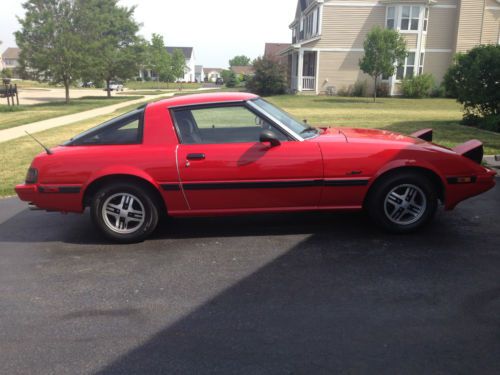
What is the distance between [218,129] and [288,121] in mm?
816

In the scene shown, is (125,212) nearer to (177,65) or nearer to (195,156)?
(195,156)

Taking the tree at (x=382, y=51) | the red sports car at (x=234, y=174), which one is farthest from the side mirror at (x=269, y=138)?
the tree at (x=382, y=51)

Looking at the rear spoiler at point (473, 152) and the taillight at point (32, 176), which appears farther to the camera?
the rear spoiler at point (473, 152)

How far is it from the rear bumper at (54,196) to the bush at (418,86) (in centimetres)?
3099

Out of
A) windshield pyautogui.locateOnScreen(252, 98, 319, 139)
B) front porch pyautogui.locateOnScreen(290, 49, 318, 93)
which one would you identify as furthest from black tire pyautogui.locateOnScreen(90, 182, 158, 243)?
front porch pyautogui.locateOnScreen(290, 49, 318, 93)

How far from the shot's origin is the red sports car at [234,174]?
4.68 m

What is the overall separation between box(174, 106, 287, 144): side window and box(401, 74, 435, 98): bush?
29713 millimetres

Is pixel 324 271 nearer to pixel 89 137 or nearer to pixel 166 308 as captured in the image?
pixel 166 308

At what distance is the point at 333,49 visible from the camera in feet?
113

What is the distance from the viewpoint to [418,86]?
32312mm

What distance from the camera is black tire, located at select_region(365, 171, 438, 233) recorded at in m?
4.74

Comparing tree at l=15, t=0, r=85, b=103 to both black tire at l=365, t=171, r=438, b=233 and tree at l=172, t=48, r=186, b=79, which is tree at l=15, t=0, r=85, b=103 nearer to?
black tire at l=365, t=171, r=438, b=233

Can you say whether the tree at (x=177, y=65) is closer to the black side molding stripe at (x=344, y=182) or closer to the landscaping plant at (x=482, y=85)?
the landscaping plant at (x=482, y=85)

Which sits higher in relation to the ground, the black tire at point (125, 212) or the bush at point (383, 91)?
the bush at point (383, 91)
